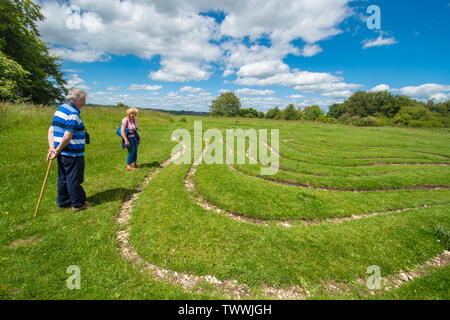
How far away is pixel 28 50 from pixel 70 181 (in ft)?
107

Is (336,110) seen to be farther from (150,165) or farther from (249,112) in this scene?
(150,165)

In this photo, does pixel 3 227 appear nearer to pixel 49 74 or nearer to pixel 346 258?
pixel 346 258

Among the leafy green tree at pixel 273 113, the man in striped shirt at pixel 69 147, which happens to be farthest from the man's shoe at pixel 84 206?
the leafy green tree at pixel 273 113

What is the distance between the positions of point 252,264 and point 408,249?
5.77 metres

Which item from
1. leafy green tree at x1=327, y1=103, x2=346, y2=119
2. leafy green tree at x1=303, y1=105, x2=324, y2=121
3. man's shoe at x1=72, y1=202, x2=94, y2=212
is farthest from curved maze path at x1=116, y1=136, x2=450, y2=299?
leafy green tree at x1=327, y1=103, x2=346, y2=119

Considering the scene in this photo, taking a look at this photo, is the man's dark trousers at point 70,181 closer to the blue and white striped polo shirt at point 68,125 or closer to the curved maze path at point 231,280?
the blue and white striped polo shirt at point 68,125

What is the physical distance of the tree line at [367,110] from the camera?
81688 millimetres

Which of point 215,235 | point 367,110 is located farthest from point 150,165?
point 367,110

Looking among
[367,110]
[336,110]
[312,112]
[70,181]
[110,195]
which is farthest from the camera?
[312,112]

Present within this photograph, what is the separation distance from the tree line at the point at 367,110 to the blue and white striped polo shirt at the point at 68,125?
104239 mm

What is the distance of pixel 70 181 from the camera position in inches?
250

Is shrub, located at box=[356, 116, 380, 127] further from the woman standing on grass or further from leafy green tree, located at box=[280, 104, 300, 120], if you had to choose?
the woman standing on grass

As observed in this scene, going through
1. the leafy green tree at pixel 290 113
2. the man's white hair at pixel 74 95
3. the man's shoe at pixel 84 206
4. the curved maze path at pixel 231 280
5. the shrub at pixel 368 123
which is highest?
the leafy green tree at pixel 290 113

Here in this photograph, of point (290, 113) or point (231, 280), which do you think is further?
point (290, 113)
